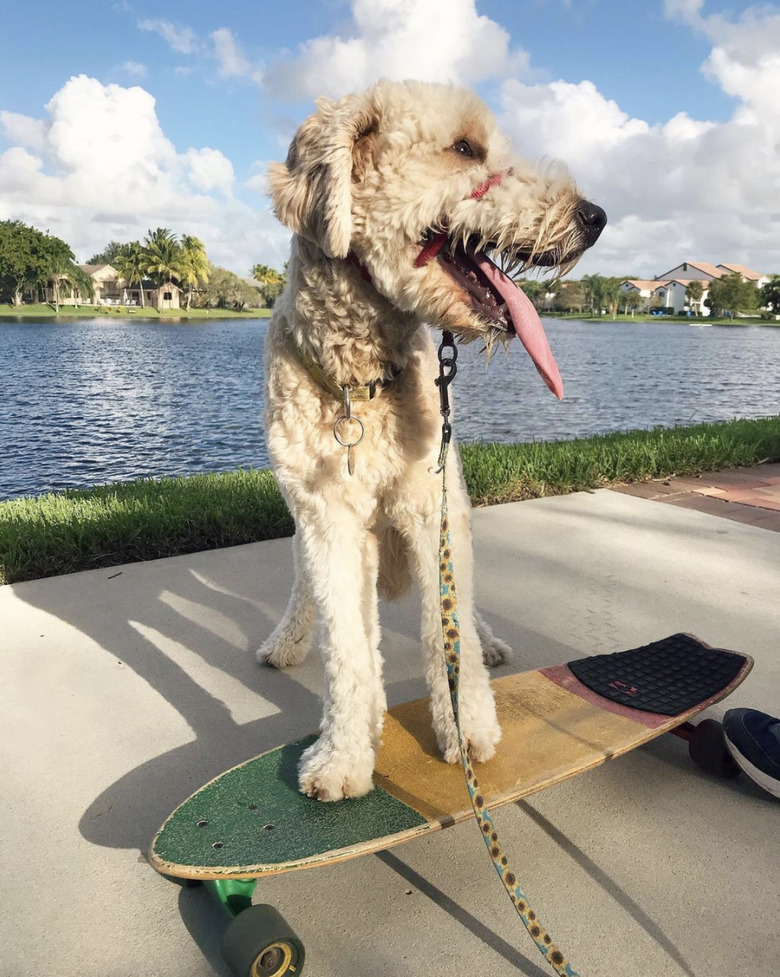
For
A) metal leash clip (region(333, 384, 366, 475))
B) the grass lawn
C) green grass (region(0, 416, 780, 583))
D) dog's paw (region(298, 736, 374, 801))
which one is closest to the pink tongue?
metal leash clip (region(333, 384, 366, 475))

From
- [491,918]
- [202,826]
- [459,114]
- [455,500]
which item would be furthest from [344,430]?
[491,918]

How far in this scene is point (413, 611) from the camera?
374 centimetres

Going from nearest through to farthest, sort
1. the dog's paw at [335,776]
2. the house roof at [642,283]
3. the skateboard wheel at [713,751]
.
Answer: the dog's paw at [335,776]
the skateboard wheel at [713,751]
the house roof at [642,283]

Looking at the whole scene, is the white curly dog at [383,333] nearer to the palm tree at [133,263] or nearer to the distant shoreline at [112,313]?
the distant shoreline at [112,313]

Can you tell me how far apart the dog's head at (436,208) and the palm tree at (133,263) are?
97625mm

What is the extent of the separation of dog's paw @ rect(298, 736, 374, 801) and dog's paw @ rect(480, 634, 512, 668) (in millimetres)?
1116

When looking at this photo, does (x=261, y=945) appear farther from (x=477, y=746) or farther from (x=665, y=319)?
(x=665, y=319)

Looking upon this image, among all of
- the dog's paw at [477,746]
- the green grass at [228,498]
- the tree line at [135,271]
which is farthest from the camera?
the tree line at [135,271]

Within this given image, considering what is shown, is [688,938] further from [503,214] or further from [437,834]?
[503,214]

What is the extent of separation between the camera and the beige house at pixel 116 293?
9262 cm

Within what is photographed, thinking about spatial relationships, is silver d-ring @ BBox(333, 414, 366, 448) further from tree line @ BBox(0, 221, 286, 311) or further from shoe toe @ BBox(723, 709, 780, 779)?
tree line @ BBox(0, 221, 286, 311)

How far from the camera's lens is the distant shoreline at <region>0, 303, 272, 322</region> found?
70256 mm

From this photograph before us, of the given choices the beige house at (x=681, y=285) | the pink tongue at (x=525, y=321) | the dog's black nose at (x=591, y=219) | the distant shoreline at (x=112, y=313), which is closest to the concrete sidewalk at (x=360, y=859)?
the pink tongue at (x=525, y=321)

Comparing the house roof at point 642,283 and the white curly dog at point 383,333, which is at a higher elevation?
the house roof at point 642,283
